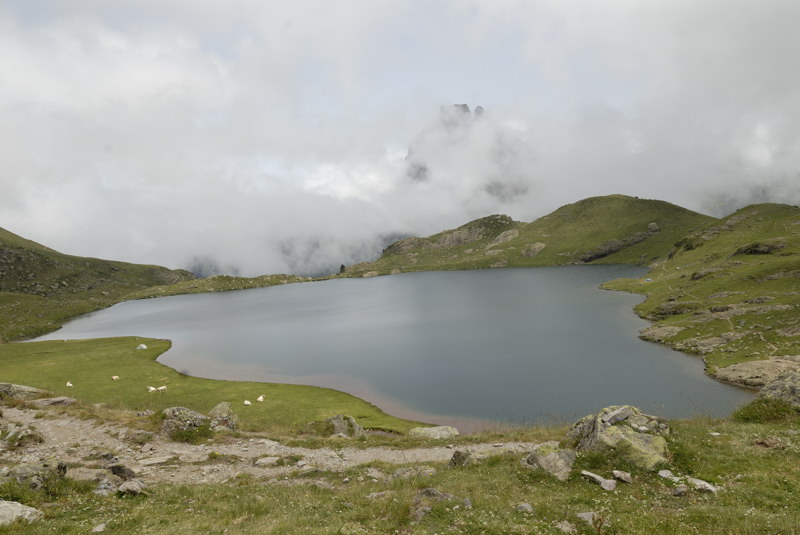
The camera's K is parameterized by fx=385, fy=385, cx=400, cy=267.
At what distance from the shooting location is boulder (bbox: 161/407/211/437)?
3588 centimetres

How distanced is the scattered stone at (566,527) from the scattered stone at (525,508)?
154cm

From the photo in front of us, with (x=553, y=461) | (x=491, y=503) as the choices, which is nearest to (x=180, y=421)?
(x=491, y=503)

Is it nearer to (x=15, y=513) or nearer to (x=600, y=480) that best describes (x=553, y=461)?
(x=600, y=480)

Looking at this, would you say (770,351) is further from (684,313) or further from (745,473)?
(745,473)

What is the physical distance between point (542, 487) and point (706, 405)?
4840 cm

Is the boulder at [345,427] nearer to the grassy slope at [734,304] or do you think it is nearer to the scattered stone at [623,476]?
the scattered stone at [623,476]

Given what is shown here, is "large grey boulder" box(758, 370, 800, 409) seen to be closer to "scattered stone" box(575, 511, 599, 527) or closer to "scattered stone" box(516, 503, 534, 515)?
"scattered stone" box(575, 511, 599, 527)

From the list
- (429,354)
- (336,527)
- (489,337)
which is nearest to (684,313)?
(489,337)

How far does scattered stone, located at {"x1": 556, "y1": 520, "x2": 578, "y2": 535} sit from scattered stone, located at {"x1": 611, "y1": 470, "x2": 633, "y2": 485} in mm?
6203

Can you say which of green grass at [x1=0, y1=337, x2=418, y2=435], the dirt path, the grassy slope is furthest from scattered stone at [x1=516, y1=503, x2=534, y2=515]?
the grassy slope

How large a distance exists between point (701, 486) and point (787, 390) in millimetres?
20384

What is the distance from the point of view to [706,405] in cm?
5231

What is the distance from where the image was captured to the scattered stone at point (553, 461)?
66.7 feet

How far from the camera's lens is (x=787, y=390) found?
29484 mm
